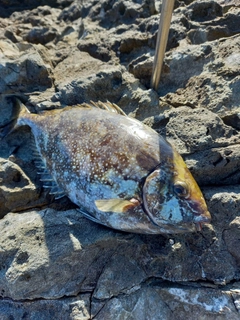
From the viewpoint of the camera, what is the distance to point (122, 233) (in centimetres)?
240

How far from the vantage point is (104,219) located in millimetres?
2363

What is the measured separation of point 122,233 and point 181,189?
0.62 meters

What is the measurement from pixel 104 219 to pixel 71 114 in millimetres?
994

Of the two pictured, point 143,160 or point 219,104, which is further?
point 219,104

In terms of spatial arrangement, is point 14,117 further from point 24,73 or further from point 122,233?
point 122,233

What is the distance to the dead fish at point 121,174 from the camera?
2.17m

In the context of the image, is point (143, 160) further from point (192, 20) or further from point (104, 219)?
point (192, 20)

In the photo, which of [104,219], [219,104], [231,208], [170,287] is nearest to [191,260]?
[170,287]

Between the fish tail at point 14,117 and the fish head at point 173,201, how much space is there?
1616 millimetres

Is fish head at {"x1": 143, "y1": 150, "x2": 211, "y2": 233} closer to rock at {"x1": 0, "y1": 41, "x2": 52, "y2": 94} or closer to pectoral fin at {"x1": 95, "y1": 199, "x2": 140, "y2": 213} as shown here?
pectoral fin at {"x1": 95, "y1": 199, "x2": 140, "y2": 213}

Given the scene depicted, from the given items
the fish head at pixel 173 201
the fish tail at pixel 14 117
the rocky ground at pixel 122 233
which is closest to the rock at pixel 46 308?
the rocky ground at pixel 122 233

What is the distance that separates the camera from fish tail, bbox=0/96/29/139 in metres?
3.09

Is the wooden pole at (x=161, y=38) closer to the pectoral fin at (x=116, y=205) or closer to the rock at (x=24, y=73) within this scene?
the rock at (x=24, y=73)

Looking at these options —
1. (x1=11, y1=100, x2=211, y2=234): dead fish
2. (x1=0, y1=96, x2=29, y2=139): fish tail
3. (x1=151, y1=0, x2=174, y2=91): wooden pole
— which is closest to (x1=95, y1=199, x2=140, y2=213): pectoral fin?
(x1=11, y1=100, x2=211, y2=234): dead fish
